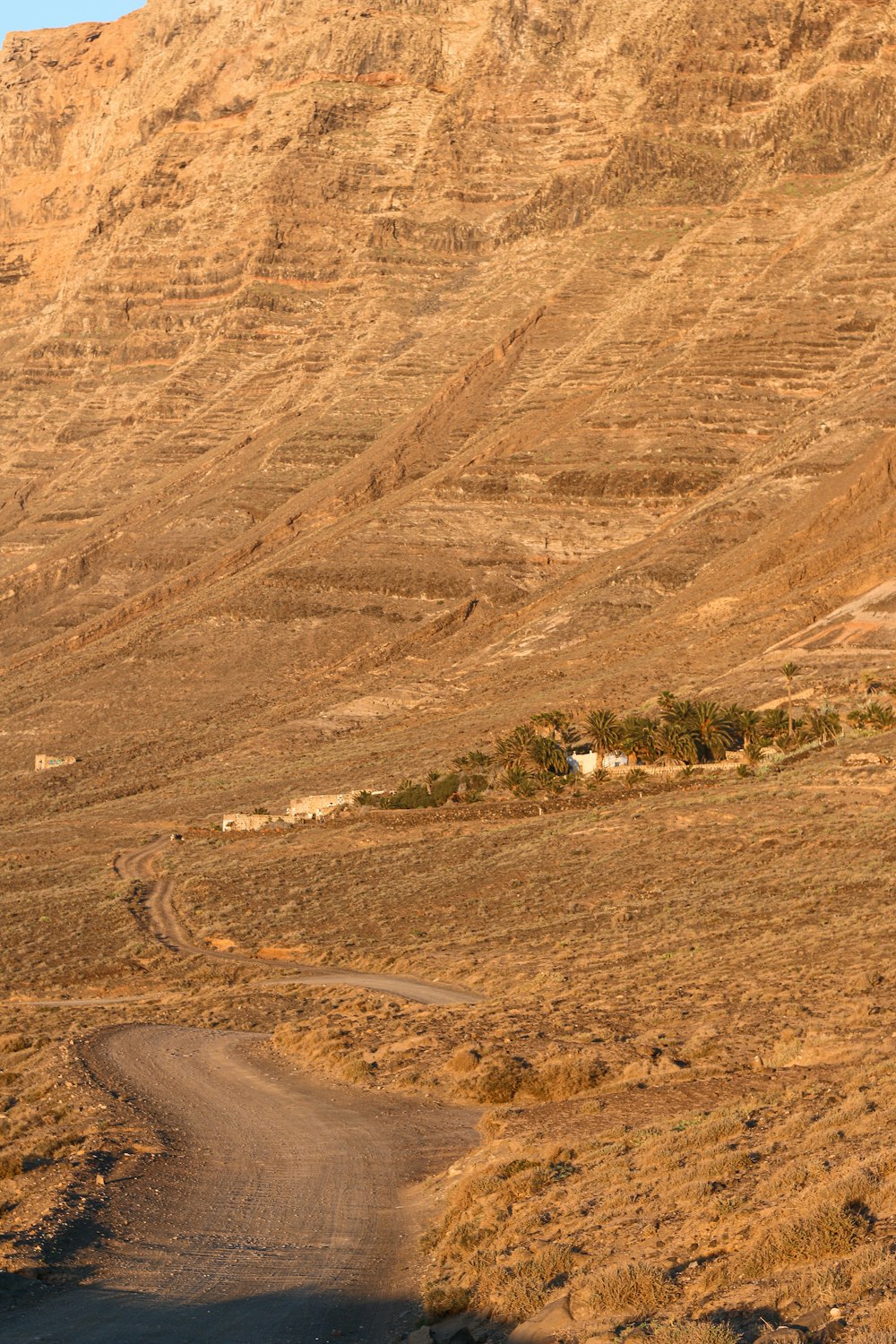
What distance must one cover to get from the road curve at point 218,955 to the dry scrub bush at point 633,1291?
47.9ft

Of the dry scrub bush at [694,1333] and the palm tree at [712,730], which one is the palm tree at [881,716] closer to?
the palm tree at [712,730]

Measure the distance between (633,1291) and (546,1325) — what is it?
658 millimetres

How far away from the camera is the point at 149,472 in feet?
398

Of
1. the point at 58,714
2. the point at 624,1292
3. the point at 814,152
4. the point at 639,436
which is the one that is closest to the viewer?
the point at 624,1292

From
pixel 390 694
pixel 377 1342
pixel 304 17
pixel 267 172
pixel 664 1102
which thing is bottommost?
pixel 390 694

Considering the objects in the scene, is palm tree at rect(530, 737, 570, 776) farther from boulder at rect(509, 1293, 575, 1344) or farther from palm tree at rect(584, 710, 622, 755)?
boulder at rect(509, 1293, 575, 1344)

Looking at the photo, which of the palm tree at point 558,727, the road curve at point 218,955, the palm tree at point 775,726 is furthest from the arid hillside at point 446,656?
the palm tree at point 558,727

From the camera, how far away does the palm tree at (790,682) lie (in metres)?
51.0

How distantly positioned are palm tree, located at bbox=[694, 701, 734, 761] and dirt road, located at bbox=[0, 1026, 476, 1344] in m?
29.0

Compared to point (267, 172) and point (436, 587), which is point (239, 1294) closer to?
point (436, 587)

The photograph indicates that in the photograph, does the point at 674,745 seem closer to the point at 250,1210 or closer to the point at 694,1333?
the point at 250,1210

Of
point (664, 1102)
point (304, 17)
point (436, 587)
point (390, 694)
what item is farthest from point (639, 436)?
Result: point (304, 17)

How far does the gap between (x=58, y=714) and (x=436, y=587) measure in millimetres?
18401

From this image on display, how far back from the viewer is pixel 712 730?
51.2 meters
